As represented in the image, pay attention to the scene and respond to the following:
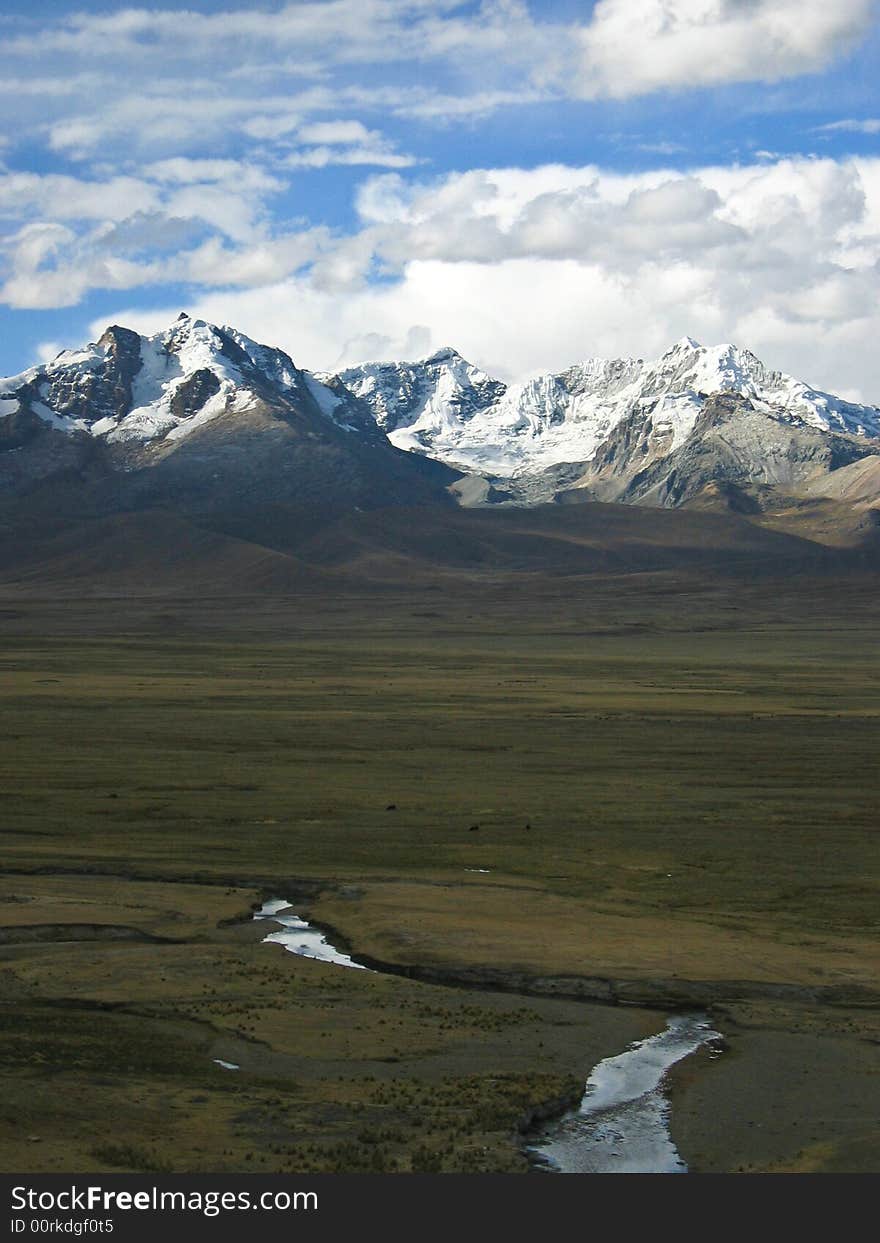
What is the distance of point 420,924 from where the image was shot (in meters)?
50.6

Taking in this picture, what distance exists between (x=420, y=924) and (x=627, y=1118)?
58.1 feet

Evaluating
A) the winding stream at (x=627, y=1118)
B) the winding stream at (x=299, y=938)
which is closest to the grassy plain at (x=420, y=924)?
the winding stream at (x=627, y=1118)

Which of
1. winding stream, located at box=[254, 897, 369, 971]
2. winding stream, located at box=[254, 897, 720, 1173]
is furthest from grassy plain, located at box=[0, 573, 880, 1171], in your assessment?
winding stream, located at box=[254, 897, 369, 971]

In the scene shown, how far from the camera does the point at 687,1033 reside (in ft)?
131

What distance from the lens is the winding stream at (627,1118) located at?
3055 cm

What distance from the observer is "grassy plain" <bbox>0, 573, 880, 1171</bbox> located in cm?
3231

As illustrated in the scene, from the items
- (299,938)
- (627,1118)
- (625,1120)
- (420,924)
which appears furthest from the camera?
(420,924)

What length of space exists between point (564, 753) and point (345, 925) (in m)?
42.0

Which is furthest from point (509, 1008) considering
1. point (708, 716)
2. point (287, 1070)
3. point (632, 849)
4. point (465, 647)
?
point (465, 647)

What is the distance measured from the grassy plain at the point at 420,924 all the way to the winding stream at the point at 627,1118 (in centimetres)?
65

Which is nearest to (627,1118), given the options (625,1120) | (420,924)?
(625,1120)

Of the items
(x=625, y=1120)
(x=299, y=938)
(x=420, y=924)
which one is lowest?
(x=299, y=938)

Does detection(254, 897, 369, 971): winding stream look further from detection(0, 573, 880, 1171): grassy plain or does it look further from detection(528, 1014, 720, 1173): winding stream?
detection(528, 1014, 720, 1173): winding stream

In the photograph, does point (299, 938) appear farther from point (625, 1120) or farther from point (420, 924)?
point (625, 1120)
